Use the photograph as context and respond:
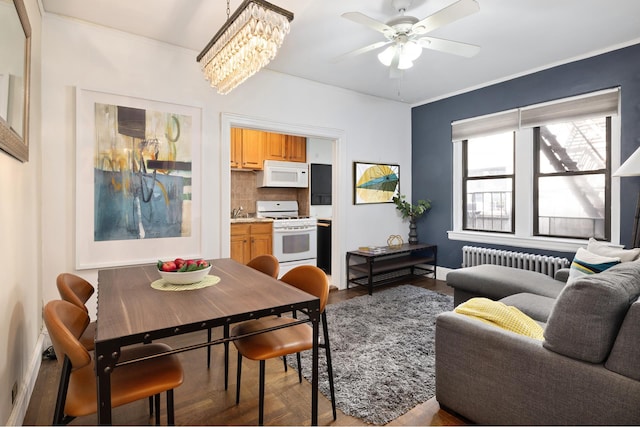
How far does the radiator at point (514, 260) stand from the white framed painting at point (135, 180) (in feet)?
11.2

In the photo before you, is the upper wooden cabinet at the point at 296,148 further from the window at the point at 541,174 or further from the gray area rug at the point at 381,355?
the gray area rug at the point at 381,355

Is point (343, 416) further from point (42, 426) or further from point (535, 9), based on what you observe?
point (535, 9)

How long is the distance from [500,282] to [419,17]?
7.67 feet

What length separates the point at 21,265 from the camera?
6.48 ft

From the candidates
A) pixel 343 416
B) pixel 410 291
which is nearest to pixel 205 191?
pixel 343 416

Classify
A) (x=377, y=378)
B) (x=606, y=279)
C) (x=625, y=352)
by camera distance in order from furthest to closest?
(x=377, y=378) → (x=606, y=279) → (x=625, y=352)

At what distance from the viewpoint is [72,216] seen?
285cm

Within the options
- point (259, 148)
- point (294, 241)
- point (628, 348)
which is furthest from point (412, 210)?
point (628, 348)

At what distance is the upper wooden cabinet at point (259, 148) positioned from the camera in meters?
5.24

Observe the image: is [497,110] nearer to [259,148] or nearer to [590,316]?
[259,148]

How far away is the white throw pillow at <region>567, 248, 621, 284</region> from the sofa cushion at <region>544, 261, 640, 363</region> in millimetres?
Answer: 1182

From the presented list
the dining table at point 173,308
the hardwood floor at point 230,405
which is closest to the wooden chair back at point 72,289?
the dining table at point 173,308

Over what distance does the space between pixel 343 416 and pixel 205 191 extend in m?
2.43

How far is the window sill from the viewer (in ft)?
12.2
